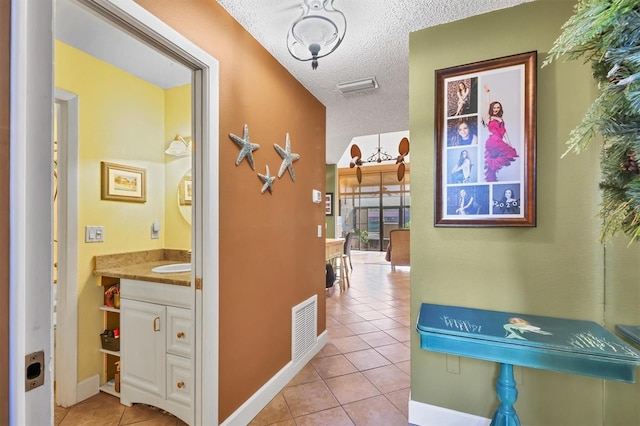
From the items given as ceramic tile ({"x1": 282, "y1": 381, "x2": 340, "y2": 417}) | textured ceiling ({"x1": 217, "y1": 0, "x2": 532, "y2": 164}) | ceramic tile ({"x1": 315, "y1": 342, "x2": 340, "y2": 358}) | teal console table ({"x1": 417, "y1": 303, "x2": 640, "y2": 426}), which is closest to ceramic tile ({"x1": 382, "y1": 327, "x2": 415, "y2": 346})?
ceramic tile ({"x1": 315, "y1": 342, "x2": 340, "y2": 358})

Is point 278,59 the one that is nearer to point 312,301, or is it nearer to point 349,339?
point 312,301

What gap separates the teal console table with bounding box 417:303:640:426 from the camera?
1.19 metres

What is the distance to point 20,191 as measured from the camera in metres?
0.55

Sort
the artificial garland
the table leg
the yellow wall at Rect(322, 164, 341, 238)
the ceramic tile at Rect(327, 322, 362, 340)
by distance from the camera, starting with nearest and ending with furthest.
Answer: the artificial garland < the table leg < the ceramic tile at Rect(327, 322, 362, 340) < the yellow wall at Rect(322, 164, 341, 238)

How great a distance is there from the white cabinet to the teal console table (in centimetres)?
141

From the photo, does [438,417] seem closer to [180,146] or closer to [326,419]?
[326,419]

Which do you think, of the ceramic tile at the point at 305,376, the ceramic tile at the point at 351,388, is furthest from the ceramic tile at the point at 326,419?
the ceramic tile at the point at 305,376

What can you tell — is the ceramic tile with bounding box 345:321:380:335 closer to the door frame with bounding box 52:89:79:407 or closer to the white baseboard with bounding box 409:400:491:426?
the white baseboard with bounding box 409:400:491:426

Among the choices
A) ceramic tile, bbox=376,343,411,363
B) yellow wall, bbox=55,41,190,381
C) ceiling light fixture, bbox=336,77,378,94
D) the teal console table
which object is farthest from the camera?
ceramic tile, bbox=376,343,411,363

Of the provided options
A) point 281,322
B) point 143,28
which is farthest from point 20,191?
point 281,322

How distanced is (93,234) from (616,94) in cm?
284

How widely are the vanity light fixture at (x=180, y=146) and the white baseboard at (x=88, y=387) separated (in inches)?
72.9

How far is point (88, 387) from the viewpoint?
82.3 inches

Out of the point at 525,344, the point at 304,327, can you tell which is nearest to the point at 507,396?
the point at 525,344
